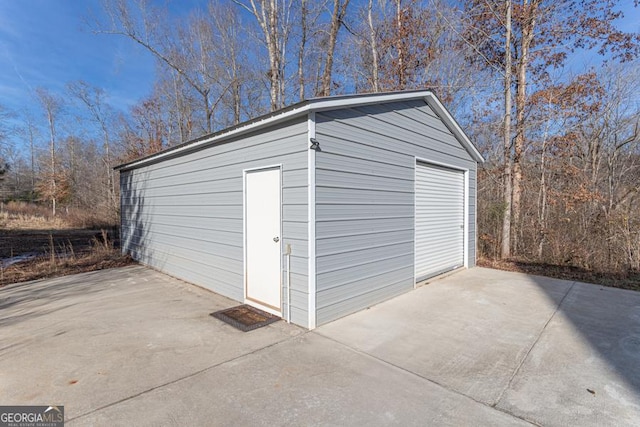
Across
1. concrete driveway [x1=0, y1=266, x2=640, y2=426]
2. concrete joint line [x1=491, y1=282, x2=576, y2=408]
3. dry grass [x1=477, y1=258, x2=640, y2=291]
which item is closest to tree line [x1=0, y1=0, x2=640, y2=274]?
dry grass [x1=477, y1=258, x2=640, y2=291]

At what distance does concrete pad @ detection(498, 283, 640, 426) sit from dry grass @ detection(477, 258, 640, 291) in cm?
173

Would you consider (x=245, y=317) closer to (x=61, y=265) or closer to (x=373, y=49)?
(x=61, y=265)

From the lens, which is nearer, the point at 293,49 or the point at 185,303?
the point at 185,303

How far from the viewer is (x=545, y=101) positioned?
8.29 m

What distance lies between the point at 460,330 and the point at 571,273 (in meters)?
4.32

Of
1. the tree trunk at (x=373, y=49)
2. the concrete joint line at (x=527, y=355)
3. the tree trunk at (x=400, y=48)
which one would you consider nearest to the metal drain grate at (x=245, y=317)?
the concrete joint line at (x=527, y=355)

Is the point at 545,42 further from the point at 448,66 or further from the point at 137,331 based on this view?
the point at 137,331

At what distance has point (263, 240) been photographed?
4.11 meters

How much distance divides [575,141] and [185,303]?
1046 cm

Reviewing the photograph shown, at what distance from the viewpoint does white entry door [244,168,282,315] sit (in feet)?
12.8

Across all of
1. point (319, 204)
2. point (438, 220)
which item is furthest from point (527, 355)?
point (438, 220)

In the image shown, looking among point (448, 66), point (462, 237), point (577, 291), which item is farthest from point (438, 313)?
point (448, 66)

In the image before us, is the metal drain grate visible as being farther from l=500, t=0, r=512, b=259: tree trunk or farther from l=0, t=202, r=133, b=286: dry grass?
l=500, t=0, r=512, b=259: tree trunk

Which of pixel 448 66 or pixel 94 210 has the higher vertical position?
pixel 448 66
